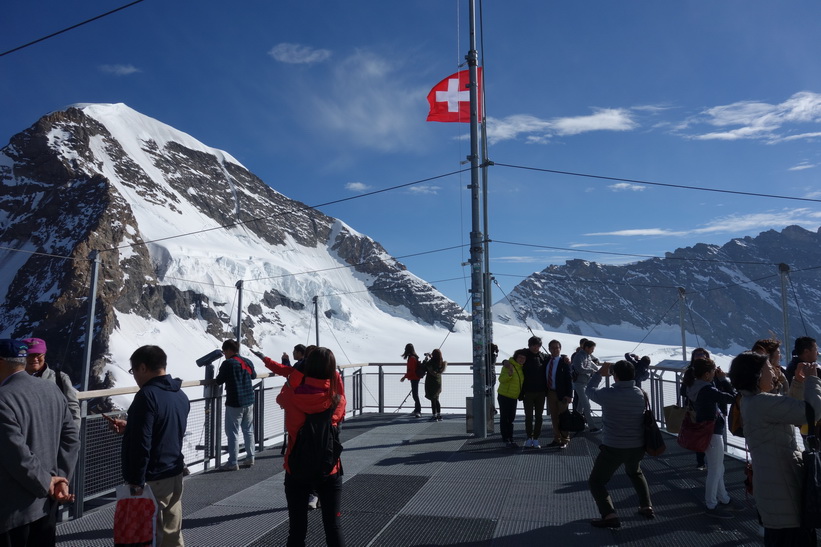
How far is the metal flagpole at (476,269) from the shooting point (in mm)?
10852

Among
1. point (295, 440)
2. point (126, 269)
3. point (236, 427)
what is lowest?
point (236, 427)

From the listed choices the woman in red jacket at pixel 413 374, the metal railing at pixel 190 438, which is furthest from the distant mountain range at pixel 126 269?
the metal railing at pixel 190 438

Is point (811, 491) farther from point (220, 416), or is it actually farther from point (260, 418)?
point (260, 418)

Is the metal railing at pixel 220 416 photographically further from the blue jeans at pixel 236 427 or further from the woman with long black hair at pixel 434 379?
the woman with long black hair at pixel 434 379

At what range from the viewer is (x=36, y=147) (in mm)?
140250

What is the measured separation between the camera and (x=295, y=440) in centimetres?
404

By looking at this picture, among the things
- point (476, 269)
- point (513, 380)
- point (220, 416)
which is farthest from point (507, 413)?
point (220, 416)

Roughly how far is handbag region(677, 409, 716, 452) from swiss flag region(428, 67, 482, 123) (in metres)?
7.76

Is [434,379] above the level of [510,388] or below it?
below

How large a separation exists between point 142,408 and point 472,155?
8.34m

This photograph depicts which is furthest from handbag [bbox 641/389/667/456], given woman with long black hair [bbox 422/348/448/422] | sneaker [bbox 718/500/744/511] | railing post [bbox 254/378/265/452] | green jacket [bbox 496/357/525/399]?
woman with long black hair [bbox 422/348/448/422]

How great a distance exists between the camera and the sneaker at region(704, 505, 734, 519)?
228 inches

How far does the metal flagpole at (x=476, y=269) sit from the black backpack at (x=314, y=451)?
6.93 metres

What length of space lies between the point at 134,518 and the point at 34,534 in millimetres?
510
